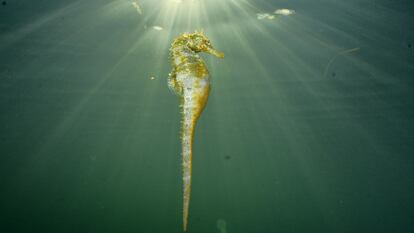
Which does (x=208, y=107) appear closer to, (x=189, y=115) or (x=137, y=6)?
(x=137, y=6)

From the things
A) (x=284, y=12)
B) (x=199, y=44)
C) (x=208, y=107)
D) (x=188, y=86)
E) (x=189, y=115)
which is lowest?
(x=208, y=107)

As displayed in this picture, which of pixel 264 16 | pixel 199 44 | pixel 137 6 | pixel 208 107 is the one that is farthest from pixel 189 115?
pixel 208 107

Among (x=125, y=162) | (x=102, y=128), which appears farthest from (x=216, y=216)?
(x=102, y=128)

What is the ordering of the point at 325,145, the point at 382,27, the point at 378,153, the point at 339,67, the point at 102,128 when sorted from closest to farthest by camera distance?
the point at 382,27 → the point at 339,67 → the point at 102,128 → the point at 325,145 → the point at 378,153

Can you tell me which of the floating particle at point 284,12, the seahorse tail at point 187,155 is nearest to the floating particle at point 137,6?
the floating particle at point 284,12

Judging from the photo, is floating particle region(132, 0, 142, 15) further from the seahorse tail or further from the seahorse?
the seahorse tail

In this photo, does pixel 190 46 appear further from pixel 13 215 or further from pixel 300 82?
pixel 13 215
